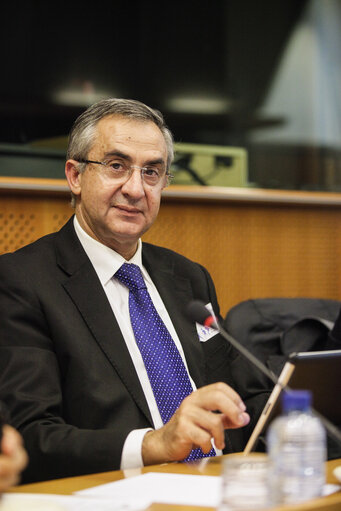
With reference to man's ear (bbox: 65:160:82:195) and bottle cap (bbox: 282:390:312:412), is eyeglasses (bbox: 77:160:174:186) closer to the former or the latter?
man's ear (bbox: 65:160:82:195)

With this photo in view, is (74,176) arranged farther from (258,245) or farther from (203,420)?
(258,245)

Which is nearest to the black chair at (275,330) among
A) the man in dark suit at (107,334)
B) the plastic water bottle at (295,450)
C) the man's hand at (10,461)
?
the man in dark suit at (107,334)

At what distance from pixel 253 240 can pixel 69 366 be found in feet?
6.16

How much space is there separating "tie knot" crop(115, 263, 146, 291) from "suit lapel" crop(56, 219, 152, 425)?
0.29 ft

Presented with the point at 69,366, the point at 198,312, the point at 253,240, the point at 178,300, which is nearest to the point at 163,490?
the point at 198,312

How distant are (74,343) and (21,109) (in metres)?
1.78

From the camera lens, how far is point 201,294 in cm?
219

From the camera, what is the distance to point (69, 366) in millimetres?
1750

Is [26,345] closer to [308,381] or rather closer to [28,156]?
[308,381]

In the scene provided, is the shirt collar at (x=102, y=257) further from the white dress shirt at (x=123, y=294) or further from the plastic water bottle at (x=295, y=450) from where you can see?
the plastic water bottle at (x=295, y=450)

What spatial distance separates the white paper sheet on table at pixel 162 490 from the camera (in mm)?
1109

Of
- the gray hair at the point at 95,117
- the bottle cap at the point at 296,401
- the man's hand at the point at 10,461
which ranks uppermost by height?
the gray hair at the point at 95,117

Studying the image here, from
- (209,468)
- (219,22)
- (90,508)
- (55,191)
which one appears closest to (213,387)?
(209,468)

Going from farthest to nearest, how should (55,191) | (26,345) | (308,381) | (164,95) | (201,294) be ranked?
(164,95) < (55,191) < (201,294) < (26,345) < (308,381)
